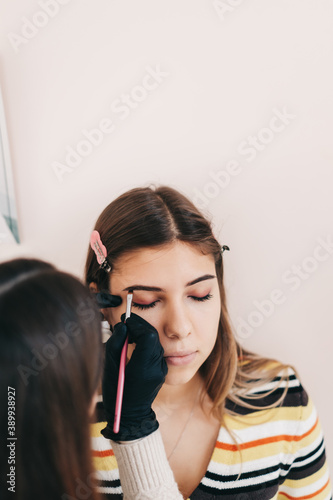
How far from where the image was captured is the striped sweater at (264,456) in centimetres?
99

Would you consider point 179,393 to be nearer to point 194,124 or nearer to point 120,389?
point 120,389

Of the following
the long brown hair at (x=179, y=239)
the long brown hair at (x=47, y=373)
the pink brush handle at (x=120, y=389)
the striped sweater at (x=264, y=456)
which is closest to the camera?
the long brown hair at (x=47, y=373)

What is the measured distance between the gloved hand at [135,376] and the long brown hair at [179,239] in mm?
149

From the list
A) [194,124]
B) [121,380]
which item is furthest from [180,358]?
[194,124]

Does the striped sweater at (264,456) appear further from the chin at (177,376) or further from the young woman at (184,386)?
the chin at (177,376)

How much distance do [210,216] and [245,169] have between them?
0.44ft

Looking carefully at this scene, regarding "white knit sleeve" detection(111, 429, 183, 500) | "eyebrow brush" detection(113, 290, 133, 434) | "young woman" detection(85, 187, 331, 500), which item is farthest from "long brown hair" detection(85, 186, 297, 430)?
"white knit sleeve" detection(111, 429, 183, 500)

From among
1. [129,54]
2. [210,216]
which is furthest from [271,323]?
[129,54]

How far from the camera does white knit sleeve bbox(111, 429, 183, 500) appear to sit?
2.71 feet

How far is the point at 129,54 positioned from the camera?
0.97 metres

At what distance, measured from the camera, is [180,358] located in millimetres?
903

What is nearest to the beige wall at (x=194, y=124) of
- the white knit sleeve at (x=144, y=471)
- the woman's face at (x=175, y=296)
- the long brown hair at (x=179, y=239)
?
the long brown hair at (x=179, y=239)

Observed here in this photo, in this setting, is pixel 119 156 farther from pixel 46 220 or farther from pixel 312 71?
pixel 312 71

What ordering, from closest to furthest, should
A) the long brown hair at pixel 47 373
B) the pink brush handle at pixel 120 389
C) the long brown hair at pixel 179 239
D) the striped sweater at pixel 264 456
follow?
the long brown hair at pixel 47 373, the pink brush handle at pixel 120 389, the long brown hair at pixel 179 239, the striped sweater at pixel 264 456
